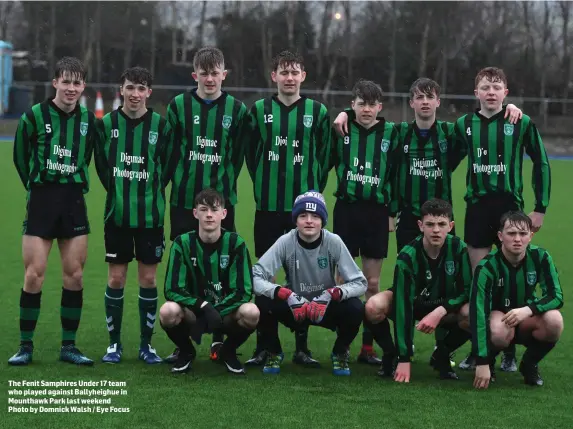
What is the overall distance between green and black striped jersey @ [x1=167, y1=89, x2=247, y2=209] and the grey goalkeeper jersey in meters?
0.46

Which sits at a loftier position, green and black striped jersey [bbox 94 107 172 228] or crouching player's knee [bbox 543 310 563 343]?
green and black striped jersey [bbox 94 107 172 228]

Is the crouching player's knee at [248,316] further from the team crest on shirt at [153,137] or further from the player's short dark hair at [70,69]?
the player's short dark hair at [70,69]

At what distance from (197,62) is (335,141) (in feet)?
3.07

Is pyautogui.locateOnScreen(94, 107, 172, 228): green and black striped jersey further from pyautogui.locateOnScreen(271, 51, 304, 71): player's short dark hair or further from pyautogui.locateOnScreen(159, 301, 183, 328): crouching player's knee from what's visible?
pyautogui.locateOnScreen(271, 51, 304, 71): player's short dark hair

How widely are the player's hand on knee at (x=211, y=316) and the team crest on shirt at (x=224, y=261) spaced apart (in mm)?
262

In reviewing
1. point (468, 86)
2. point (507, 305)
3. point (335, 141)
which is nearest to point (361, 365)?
point (507, 305)

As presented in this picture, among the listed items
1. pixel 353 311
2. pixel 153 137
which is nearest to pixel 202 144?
pixel 153 137

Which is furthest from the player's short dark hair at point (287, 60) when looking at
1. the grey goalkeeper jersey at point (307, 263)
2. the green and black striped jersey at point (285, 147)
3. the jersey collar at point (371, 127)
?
the grey goalkeeper jersey at point (307, 263)

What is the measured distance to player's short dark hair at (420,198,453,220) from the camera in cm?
512

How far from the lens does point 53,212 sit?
17.1 ft

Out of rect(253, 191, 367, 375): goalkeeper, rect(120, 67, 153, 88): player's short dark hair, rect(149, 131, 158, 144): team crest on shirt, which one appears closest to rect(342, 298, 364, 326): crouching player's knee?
rect(253, 191, 367, 375): goalkeeper

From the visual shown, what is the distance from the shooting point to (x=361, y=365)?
5.52 metres

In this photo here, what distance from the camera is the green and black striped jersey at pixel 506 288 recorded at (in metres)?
4.94

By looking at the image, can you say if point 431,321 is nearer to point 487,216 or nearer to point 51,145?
point 487,216
